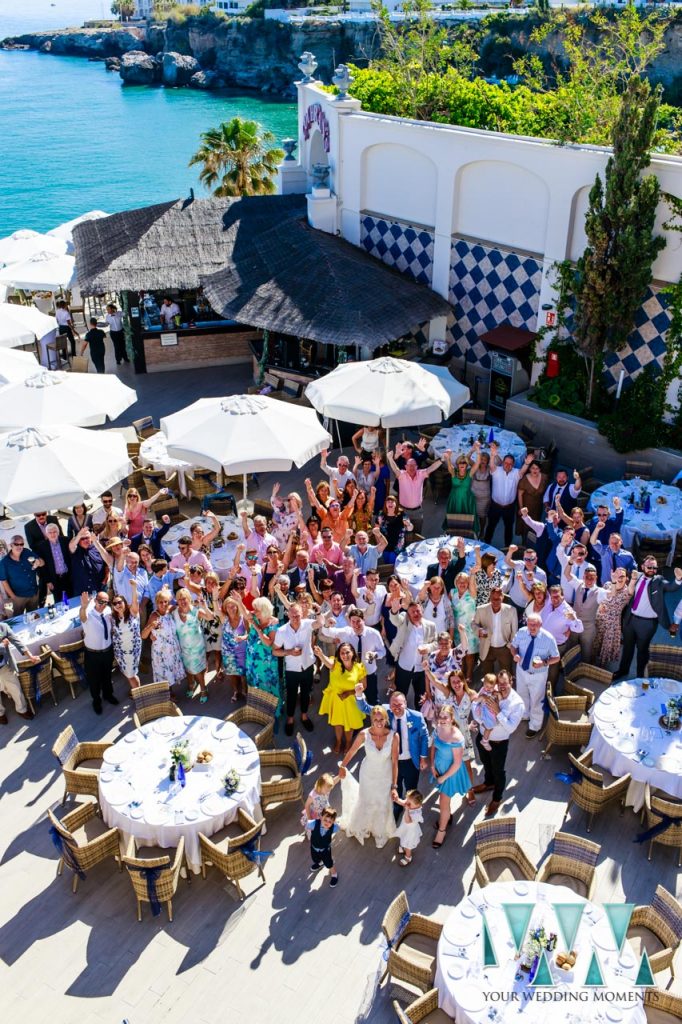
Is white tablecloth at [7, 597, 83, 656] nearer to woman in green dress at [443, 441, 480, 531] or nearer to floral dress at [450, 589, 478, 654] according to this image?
floral dress at [450, 589, 478, 654]

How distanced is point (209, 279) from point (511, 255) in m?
6.10

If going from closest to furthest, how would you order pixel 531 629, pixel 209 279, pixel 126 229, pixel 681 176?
pixel 531 629 < pixel 681 176 < pixel 209 279 < pixel 126 229

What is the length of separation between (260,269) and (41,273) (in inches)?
219

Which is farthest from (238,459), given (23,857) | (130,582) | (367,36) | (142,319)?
(367,36)

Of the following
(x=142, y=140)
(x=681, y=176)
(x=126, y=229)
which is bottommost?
(x=142, y=140)

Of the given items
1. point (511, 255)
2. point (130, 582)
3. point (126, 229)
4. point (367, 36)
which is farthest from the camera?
point (367, 36)

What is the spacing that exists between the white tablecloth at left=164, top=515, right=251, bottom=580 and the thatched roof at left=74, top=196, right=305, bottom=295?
6.93m

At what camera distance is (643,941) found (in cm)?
748

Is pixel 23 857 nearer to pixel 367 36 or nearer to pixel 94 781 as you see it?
pixel 94 781

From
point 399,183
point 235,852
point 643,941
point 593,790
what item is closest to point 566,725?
point 593,790

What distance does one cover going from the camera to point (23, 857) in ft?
28.3

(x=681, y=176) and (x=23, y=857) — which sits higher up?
(x=681, y=176)

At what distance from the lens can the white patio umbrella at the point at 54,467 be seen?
10852mm

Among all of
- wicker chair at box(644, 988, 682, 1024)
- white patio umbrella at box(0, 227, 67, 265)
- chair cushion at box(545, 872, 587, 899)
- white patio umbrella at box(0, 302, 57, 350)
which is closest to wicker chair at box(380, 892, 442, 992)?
chair cushion at box(545, 872, 587, 899)
